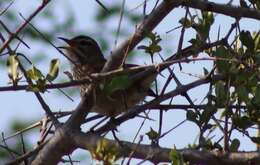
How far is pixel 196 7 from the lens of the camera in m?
3.27

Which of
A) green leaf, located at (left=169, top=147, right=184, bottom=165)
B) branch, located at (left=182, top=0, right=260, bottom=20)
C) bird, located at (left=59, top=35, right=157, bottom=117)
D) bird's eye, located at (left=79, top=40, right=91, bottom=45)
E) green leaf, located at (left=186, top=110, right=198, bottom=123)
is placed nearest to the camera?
green leaf, located at (left=169, top=147, right=184, bottom=165)

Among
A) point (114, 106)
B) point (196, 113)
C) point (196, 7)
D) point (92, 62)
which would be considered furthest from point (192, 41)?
point (92, 62)

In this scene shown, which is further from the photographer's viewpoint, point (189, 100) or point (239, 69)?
point (189, 100)

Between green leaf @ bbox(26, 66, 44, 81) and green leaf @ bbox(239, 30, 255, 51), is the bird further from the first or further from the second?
green leaf @ bbox(239, 30, 255, 51)

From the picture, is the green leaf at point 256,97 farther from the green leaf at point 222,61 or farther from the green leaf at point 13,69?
the green leaf at point 13,69

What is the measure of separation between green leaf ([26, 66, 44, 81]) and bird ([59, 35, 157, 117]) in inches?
11.8

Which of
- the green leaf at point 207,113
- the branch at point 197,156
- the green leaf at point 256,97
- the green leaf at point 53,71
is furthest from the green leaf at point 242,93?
the green leaf at point 53,71

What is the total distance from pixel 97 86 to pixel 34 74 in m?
0.36

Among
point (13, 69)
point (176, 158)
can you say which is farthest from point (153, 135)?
point (13, 69)

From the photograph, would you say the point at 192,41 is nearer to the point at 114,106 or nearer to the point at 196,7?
the point at 196,7

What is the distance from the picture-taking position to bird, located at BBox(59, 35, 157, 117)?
3.57m

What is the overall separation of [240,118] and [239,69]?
24cm

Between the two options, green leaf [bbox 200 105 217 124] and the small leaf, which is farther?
the small leaf

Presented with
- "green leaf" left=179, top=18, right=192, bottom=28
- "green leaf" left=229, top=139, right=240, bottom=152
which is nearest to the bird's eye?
"green leaf" left=179, top=18, right=192, bottom=28
